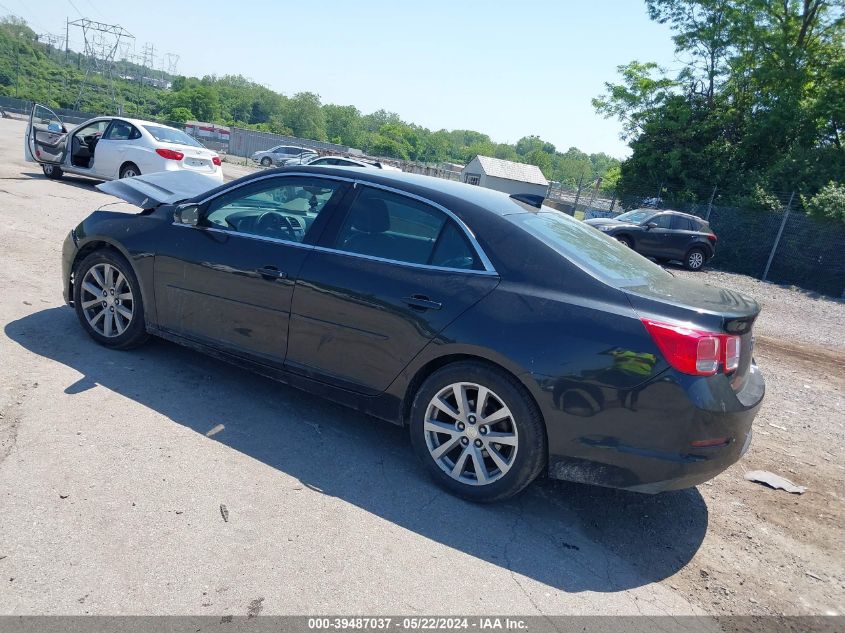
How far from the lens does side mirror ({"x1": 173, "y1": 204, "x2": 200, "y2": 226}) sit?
446 cm

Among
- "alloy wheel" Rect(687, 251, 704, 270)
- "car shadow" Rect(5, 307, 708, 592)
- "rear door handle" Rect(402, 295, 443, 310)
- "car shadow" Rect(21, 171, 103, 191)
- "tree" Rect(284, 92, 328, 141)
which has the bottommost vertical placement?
"car shadow" Rect(21, 171, 103, 191)

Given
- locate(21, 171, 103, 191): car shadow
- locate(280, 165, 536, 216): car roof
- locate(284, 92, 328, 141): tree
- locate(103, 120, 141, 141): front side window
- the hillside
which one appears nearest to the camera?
locate(280, 165, 536, 216): car roof

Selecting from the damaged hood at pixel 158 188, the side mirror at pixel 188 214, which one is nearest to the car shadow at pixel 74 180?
the damaged hood at pixel 158 188

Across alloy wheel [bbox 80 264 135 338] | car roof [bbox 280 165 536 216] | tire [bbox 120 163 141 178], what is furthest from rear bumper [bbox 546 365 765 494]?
tire [bbox 120 163 141 178]

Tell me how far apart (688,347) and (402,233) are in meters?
1.81

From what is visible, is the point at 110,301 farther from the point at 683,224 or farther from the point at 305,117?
the point at 305,117

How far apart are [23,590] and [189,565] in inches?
24.4

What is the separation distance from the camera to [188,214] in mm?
4461

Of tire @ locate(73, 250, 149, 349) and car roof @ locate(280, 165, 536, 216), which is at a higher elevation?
car roof @ locate(280, 165, 536, 216)

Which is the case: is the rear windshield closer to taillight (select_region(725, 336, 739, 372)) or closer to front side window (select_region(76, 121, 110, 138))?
taillight (select_region(725, 336, 739, 372))

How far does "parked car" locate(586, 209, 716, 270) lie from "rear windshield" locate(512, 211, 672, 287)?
13767mm

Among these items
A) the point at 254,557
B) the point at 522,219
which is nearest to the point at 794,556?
the point at 522,219

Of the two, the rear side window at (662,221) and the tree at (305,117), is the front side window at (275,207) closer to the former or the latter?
the rear side window at (662,221)

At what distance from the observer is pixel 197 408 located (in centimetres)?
417
